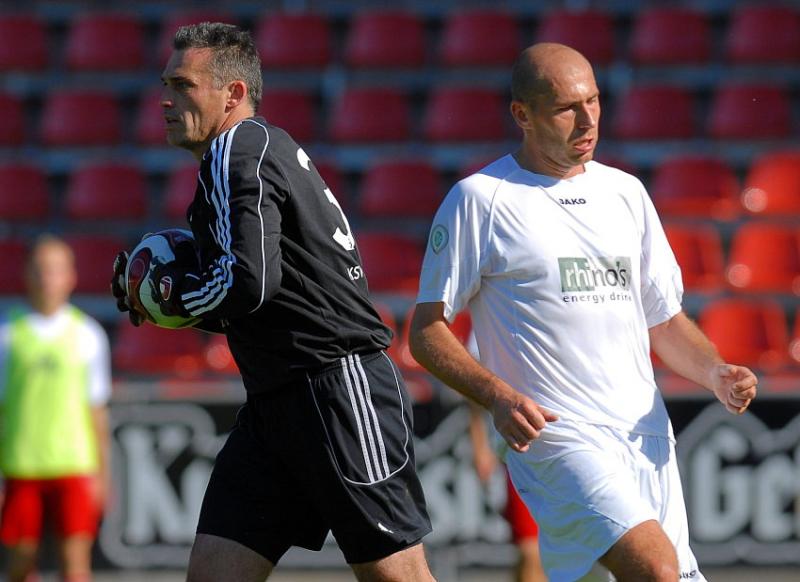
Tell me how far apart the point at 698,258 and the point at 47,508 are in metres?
5.14

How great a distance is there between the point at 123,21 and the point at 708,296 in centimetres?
631

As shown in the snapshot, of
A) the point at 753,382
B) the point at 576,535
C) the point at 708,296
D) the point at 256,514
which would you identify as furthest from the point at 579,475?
the point at 708,296

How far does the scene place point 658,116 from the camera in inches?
468

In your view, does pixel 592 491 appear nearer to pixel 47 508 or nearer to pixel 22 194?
pixel 47 508

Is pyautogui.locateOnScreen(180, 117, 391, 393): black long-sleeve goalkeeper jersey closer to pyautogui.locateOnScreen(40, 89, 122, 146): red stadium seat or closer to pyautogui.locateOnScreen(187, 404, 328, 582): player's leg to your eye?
pyautogui.locateOnScreen(187, 404, 328, 582): player's leg

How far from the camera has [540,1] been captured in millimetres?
13414

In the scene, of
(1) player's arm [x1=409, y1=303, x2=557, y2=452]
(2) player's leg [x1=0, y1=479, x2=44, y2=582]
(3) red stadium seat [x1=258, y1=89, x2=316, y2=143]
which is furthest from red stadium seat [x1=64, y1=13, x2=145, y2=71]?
(1) player's arm [x1=409, y1=303, x2=557, y2=452]

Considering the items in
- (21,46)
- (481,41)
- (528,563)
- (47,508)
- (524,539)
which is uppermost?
(481,41)

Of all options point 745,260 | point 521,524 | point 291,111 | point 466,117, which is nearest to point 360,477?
point 521,524

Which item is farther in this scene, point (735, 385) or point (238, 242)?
point (735, 385)

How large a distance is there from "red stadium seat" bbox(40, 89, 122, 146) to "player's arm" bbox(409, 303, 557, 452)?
8823 mm

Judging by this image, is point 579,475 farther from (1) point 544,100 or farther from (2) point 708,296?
(2) point 708,296

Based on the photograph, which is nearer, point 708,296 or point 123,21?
point 708,296

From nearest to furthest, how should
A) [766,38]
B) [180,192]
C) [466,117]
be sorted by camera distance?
[180,192] → [466,117] → [766,38]
